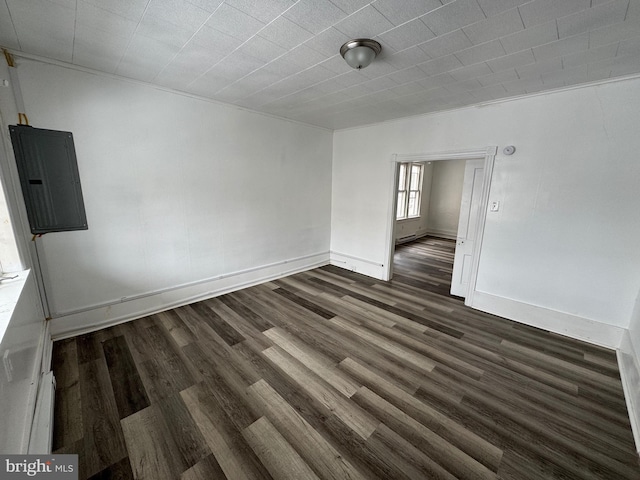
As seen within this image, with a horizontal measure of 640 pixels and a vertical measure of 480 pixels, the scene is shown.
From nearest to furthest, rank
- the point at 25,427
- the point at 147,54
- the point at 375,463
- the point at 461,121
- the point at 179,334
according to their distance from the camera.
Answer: the point at 25,427 → the point at 375,463 → the point at 147,54 → the point at 179,334 → the point at 461,121

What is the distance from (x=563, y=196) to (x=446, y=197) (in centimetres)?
552

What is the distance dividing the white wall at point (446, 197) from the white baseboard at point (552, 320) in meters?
5.02

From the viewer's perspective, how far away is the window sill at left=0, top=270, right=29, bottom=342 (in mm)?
1306

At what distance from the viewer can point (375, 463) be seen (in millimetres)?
1466

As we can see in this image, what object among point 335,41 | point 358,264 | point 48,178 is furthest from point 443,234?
point 48,178

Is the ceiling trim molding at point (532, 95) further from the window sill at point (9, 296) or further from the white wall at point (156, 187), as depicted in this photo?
the window sill at point (9, 296)

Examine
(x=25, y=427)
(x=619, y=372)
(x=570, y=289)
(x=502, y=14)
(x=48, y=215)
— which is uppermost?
(x=502, y=14)

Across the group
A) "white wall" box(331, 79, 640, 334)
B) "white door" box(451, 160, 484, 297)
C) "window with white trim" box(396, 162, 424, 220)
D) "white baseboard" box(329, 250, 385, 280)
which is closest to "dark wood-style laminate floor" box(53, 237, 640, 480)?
"white wall" box(331, 79, 640, 334)

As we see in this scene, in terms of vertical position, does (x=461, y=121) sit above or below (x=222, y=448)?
above

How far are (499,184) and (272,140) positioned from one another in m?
3.19

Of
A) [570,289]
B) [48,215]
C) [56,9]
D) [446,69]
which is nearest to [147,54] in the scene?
[56,9]

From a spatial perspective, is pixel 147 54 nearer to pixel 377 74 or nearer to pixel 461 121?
pixel 377 74

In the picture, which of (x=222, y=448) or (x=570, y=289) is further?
(x=570, y=289)

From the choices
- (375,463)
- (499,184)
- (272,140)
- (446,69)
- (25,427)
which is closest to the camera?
(25,427)
